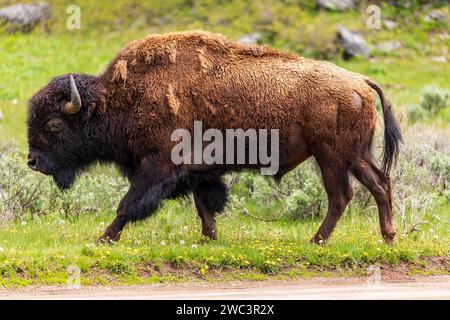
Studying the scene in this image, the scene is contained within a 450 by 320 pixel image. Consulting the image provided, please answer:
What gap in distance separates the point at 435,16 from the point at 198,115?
17.4 metres

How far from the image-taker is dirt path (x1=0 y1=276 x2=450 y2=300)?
9.40m

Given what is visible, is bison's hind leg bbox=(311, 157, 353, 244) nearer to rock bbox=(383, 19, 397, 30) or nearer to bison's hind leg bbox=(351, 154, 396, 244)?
bison's hind leg bbox=(351, 154, 396, 244)

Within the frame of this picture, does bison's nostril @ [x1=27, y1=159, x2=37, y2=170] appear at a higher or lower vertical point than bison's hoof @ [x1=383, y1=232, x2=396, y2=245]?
higher

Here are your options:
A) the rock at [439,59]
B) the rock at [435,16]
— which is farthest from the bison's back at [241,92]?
the rock at [435,16]

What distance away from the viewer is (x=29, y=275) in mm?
9852

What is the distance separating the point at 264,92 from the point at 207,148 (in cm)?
86

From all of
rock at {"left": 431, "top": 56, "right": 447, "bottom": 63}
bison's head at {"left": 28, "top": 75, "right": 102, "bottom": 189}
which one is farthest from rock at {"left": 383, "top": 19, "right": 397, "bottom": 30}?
bison's head at {"left": 28, "top": 75, "right": 102, "bottom": 189}

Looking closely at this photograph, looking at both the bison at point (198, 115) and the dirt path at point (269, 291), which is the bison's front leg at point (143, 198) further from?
the dirt path at point (269, 291)

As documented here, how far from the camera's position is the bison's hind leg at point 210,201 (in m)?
11.8

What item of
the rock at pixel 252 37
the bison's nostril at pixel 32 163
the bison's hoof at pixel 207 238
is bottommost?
the bison's hoof at pixel 207 238

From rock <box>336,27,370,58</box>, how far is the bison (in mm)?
13290

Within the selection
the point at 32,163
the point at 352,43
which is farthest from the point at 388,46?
the point at 32,163

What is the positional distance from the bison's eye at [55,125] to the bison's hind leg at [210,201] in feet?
5.39

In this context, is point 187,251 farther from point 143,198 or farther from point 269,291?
point 269,291
